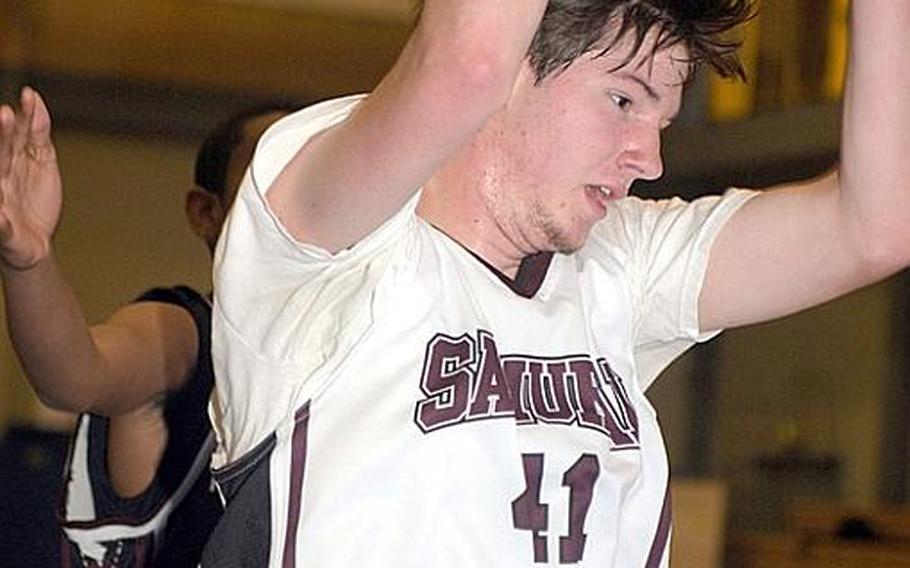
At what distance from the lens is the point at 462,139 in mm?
1582

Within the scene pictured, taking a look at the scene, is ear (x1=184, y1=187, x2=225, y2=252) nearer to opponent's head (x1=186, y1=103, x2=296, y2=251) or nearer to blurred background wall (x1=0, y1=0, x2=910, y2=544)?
opponent's head (x1=186, y1=103, x2=296, y2=251)

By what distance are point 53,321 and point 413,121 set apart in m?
0.70

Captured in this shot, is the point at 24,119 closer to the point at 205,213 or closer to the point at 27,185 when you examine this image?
the point at 27,185

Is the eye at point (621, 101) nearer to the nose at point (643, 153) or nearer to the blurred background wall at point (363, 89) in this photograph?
the nose at point (643, 153)

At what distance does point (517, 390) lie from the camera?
1.80 meters

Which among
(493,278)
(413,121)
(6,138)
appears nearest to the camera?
(413,121)

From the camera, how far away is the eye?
179cm

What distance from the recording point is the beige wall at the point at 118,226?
25.6ft

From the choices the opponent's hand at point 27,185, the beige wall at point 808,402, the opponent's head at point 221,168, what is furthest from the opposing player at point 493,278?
the beige wall at point 808,402

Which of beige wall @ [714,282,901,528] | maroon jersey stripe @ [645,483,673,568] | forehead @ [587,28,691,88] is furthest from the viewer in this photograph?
beige wall @ [714,282,901,528]

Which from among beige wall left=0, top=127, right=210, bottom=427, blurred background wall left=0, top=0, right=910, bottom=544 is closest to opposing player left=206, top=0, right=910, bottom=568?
blurred background wall left=0, top=0, right=910, bottom=544

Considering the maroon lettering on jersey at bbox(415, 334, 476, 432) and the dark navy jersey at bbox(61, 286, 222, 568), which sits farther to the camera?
the dark navy jersey at bbox(61, 286, 222, 568)

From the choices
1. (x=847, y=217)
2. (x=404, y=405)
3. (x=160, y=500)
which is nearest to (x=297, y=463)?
(x=404, y=405)

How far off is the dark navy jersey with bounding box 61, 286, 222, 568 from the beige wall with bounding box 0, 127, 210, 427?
5419mm
